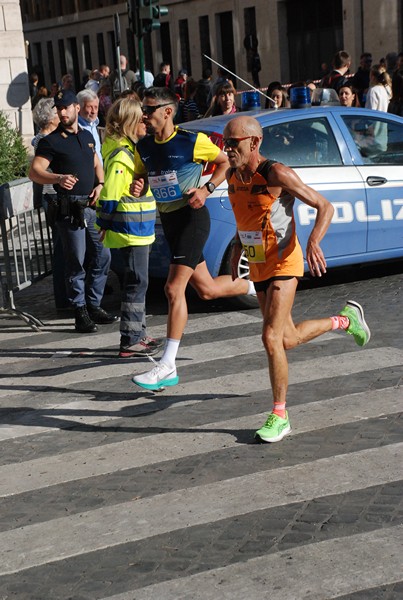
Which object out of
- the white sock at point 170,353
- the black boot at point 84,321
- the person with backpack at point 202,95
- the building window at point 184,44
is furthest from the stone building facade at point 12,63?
the building window at point 184,44

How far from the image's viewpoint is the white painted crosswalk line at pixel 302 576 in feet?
14.5

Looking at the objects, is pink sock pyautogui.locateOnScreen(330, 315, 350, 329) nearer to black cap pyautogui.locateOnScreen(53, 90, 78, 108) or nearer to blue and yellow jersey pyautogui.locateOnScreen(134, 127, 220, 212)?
blue and yellow jersey pyautogui.locateOnScreen(134, 127, 220, 212)

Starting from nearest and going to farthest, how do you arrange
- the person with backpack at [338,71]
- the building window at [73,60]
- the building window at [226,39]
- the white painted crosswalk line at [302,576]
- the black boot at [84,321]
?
the white painted crosswalk line at [302,576] < the black boot at [84,321] < the person with backpack at [338,71] < the building window at [226,39] < the building window at [73,60]

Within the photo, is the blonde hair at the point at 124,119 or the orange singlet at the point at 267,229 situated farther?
the blonde hair at the point at 124,119

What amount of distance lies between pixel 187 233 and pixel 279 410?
1.69m

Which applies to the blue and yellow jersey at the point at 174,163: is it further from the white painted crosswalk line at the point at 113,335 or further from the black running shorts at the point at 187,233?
the white painted crosswalk line at the point at 113,335

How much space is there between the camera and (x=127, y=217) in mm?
8156

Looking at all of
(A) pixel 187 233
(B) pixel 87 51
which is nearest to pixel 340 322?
(A) pixel 187 233

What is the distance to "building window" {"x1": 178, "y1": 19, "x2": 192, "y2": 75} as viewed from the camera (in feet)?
175

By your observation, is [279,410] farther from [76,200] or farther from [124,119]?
[76,200]

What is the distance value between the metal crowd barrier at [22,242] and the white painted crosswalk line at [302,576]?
17.1 ft

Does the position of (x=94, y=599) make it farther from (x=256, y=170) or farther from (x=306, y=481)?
(x=256, y=170)

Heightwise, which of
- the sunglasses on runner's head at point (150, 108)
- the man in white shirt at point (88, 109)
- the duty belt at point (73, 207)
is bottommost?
the duty belt at point (73, 207)

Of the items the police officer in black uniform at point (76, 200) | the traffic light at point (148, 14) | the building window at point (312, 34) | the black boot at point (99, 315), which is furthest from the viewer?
the building window at point (312, 34)
